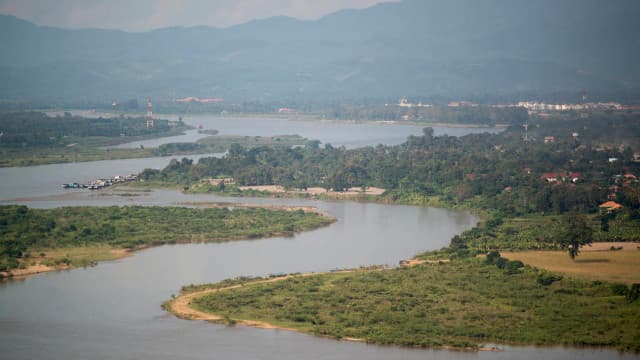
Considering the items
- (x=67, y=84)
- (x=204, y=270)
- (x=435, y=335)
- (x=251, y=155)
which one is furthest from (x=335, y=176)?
(x=67, y=84)

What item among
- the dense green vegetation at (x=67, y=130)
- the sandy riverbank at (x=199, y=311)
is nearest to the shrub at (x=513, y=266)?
the sandy riverbank at (x=199, y=311)

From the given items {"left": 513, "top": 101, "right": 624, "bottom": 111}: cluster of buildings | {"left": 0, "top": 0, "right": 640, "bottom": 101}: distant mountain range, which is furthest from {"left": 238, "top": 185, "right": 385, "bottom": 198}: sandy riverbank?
{"left": 0, "top": 0, "right": 640, "bottom": 101}: distant mountain range

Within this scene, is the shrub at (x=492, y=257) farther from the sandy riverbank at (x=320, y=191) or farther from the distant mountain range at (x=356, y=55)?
the distant mountain range at (x=356, y=55)

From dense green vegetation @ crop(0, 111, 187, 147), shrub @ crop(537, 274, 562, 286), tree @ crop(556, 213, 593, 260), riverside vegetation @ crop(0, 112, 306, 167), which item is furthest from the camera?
dense green vegetation @ crop(0, 111, 187, 147)

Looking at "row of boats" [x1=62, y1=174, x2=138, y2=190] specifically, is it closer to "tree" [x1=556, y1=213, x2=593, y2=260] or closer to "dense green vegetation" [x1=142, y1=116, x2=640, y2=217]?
"dense green vegetation" [x1=142, y1=116, x2=640, y2=217]

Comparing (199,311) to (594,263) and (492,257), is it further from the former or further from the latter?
(594,263)

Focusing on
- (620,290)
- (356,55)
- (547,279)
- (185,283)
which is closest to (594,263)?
(547,279)
